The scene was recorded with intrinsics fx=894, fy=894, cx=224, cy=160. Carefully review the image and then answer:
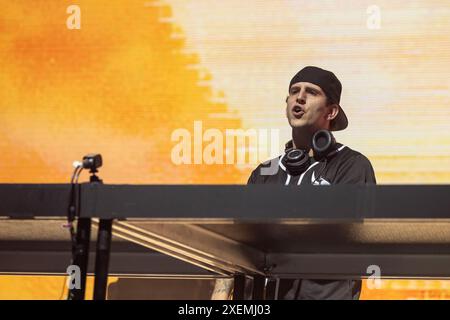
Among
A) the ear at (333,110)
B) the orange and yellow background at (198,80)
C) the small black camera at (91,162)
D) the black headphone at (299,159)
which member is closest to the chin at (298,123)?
the ear at (333,110)

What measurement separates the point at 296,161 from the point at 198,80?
1.40 metres

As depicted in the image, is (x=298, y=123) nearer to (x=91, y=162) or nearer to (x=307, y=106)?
(x=307, y=106)

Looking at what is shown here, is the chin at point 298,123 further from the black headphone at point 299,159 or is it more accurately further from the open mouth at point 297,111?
the black headphone at point 299,159

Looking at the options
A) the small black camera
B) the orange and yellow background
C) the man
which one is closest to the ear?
the man

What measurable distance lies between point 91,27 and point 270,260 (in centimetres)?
192

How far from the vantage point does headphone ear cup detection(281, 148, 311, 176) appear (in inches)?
81.3

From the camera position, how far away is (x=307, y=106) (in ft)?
9.55

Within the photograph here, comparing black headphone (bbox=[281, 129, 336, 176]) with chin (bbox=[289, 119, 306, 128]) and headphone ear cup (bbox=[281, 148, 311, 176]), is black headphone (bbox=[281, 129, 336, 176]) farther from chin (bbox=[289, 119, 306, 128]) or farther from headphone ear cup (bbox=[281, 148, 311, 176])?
chin (bbox=[289, 119, 306, 128])

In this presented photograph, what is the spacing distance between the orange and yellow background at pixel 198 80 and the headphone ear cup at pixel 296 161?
3.81ft

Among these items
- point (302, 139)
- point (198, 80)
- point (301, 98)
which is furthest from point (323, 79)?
point (198, 80)

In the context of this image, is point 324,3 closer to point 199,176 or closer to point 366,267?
point 199,176

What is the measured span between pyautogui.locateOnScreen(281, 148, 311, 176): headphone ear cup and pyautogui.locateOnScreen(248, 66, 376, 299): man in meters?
0.01

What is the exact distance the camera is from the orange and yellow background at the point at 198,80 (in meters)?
3.29
